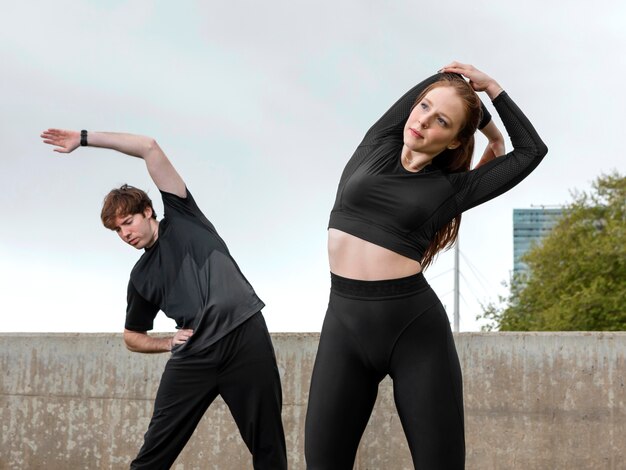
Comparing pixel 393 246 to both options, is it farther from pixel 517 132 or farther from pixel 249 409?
pixel 249 409

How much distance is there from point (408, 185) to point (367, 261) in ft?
1.09

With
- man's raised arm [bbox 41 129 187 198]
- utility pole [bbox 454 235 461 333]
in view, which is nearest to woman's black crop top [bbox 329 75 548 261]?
man's raised arm [bbox 41 129 187 198]

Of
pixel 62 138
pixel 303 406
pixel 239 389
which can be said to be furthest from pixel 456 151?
pixel 303 406

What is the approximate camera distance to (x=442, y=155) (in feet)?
12.9

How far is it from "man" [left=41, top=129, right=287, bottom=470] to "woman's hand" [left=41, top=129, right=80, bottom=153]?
0.12ft

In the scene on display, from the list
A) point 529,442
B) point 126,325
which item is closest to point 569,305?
point 529,442

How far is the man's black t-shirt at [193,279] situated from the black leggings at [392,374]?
3.90 feet

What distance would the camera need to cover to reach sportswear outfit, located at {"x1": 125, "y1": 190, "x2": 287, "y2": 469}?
15.9 ft

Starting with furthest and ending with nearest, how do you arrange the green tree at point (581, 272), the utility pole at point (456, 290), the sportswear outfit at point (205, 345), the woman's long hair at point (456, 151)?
1. the utility pole at point (456, 290)
2. the green tree at point (581, 272)
3. the sportswear outfit at point (205, 345)
4. the woman's long hair at point (456, 151)

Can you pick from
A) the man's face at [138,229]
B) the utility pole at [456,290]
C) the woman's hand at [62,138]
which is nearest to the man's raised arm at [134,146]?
the woman's hand at [62,138]

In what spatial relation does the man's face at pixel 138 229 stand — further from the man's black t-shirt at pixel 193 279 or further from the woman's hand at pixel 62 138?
the woman's hand at pixel 62 138

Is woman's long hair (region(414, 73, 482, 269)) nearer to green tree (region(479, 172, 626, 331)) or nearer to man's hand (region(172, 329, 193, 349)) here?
man's hand (region(172, 329, 193, 349))

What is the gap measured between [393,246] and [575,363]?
3.52m

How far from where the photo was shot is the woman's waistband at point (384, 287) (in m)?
3.70
